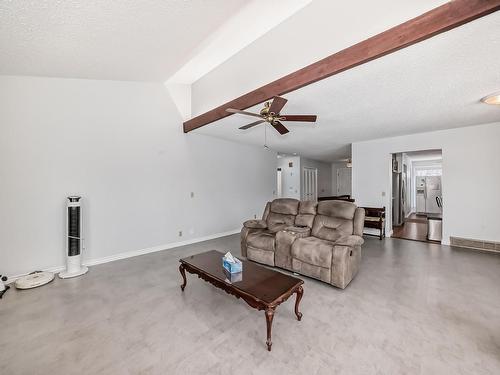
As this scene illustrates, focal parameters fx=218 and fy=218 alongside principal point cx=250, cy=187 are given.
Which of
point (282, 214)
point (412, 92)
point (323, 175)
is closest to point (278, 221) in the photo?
point (282, 214)

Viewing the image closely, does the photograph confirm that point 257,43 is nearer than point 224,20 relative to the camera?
No

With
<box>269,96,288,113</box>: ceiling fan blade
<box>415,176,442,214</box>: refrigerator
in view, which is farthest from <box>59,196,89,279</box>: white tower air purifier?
<box>415,176,442,214</box>: refrigerator

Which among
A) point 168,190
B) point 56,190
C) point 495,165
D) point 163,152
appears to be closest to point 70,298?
point 56,190

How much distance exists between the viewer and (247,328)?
2049 mm

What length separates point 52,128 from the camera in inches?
133

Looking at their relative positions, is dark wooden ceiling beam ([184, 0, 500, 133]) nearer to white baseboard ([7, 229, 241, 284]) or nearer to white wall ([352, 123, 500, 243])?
white baseboard ([7, 229, 241, 284])

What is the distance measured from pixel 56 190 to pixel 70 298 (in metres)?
1.74

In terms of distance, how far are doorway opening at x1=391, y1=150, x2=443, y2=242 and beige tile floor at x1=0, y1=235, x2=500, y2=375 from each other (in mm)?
2666

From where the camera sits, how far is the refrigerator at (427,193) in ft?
29.2

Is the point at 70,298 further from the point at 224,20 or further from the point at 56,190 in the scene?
the point at 224,20

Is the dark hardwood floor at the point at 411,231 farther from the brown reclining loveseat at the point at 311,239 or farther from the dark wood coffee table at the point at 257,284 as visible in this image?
the dark wood coffee table at the point at 257,284

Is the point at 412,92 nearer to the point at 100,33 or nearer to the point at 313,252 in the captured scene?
the point at 313,252

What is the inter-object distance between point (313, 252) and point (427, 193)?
9.14 m

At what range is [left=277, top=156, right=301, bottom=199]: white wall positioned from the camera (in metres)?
8.91
